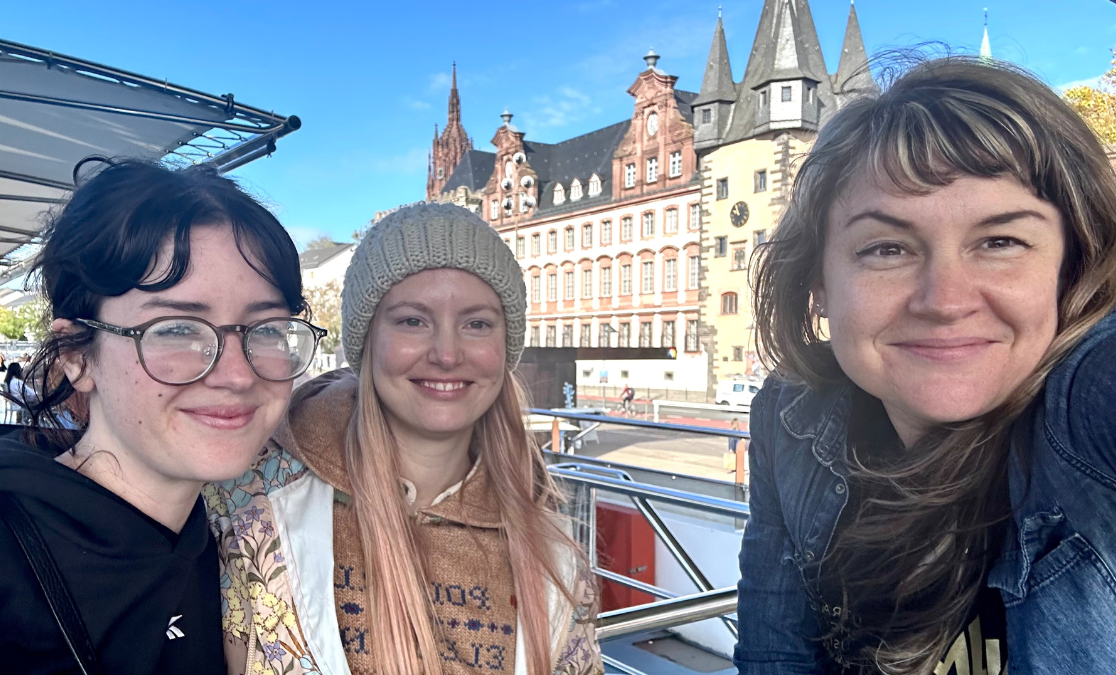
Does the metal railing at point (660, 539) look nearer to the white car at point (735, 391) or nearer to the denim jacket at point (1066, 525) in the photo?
the denim jacket at point (1066, 525)

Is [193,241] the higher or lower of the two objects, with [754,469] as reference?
higher

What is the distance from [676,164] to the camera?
4025 cm

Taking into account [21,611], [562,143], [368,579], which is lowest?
[368,579]

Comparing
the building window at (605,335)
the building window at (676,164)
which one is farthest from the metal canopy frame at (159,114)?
the building window at (605,335)

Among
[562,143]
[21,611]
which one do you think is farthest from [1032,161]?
[562,143]

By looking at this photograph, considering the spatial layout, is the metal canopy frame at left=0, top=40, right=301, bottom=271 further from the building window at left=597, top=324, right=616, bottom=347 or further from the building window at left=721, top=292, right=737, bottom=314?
the building window at left=597, top=324, right=616, bottom=347

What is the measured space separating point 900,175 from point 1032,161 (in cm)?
17

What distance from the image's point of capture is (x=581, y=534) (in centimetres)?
417

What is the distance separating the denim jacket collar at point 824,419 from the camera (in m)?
1.45

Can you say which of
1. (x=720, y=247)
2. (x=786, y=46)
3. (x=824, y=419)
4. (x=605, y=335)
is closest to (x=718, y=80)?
(x=786, y=46)

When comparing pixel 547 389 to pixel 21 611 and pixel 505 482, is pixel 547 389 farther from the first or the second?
pixel 21 611

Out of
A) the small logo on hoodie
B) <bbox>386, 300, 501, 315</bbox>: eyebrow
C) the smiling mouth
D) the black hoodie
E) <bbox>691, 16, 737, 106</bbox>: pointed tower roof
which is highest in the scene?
<bbox>691, 16, 737, 106</bbox>: pointed tower roof

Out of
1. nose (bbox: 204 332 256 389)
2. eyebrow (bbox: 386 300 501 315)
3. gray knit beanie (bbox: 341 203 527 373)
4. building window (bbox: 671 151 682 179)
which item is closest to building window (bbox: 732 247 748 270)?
building window (bbox: 671 151 682 179)

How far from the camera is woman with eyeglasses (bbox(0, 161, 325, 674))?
42.3 inches
